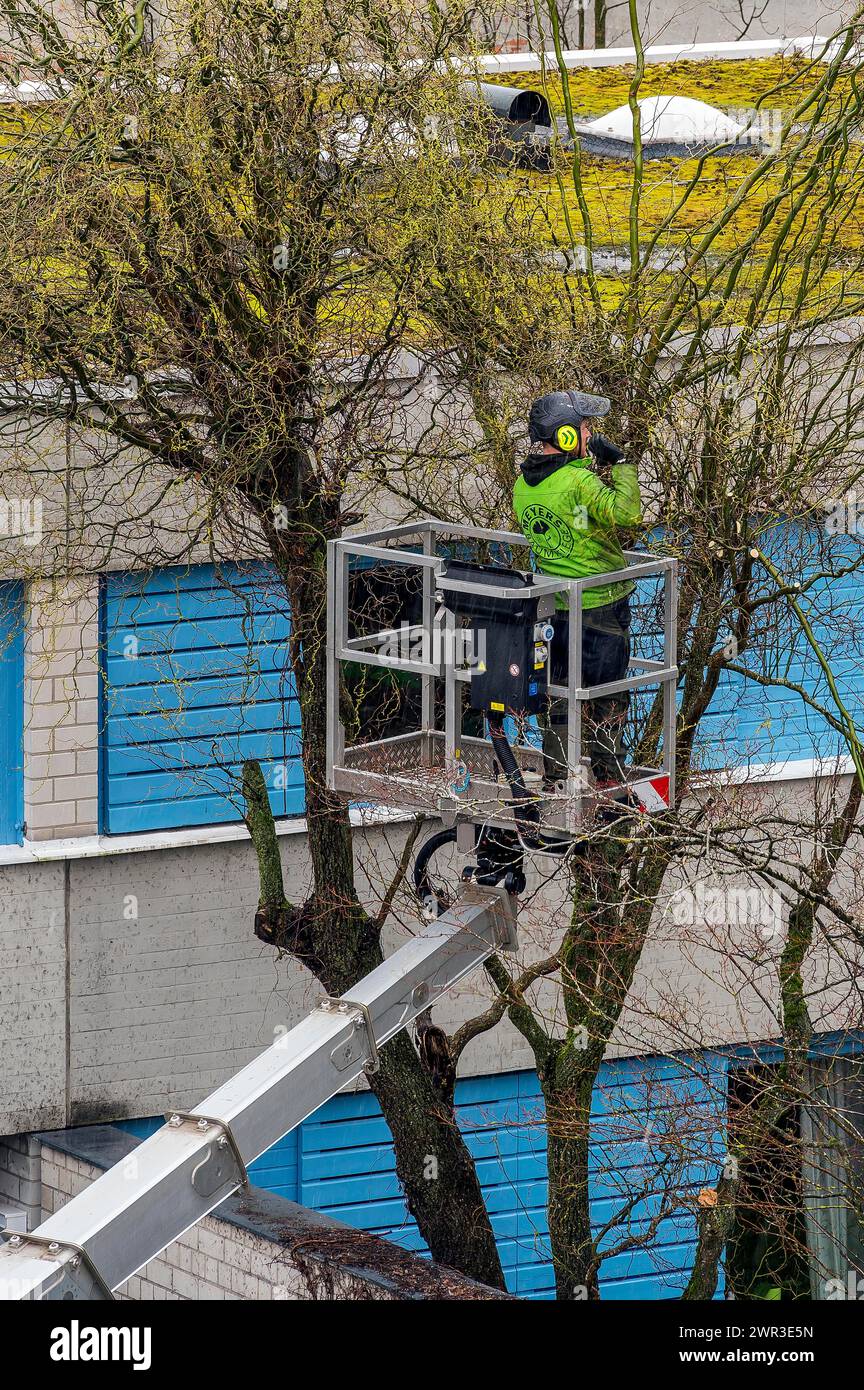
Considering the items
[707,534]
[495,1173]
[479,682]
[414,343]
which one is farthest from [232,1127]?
[495,1173]

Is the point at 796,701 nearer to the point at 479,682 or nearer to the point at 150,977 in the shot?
the point at 150,977

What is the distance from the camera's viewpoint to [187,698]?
16.2 m

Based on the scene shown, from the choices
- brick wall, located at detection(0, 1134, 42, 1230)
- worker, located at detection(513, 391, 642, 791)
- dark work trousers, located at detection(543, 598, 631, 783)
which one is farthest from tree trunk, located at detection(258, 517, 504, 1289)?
brick wall, located at detection(0, 1134, 42, 1230)

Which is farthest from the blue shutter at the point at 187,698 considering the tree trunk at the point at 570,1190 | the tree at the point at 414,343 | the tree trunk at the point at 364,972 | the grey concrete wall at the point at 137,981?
the tree trunk at the point at 570,1190

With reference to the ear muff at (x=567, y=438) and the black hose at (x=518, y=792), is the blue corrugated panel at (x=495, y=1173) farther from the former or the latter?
the ear muff at (x=567, y=438)

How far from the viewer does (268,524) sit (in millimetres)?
13430

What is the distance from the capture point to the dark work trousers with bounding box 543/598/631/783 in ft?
37.1

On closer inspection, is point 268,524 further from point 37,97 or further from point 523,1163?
point 523,1163

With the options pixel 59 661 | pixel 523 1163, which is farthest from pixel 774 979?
pixel 59 661

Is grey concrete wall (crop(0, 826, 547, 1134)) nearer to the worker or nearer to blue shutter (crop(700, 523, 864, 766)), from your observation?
blue shutter (crop(700, 523, 864, 766))

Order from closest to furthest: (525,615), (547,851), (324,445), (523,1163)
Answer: (525,615) → (547,851) → (324,445) → (523,1163)

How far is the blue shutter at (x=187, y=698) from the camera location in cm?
1600

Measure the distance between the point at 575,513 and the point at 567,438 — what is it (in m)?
0.40

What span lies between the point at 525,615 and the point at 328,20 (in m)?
3.87
